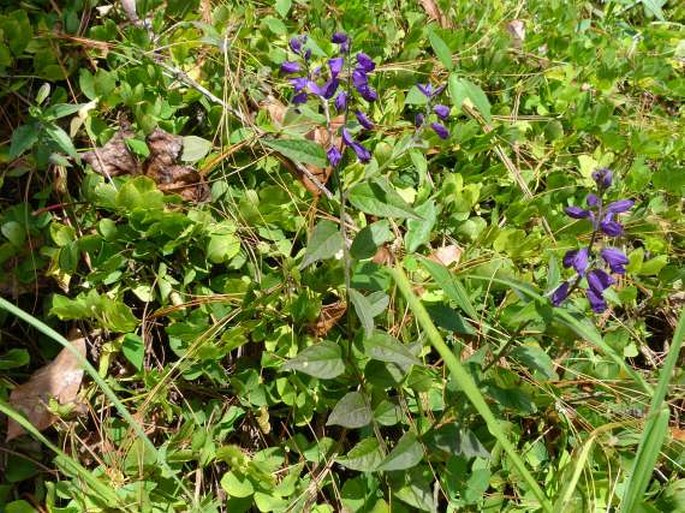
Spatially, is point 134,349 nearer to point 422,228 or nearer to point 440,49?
point 422,228

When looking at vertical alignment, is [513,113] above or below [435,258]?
above

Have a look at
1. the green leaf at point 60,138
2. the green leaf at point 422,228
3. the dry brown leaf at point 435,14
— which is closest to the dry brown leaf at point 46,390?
the green leaf at point 60,138

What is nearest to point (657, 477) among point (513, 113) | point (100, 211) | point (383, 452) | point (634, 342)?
point (634, 342)

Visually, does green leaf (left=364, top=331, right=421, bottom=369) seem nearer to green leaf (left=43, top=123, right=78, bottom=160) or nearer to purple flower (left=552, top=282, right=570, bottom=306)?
purple flower (left=552, top=282, right=570, bottom=306)

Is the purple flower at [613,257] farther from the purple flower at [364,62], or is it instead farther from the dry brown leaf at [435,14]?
the dry brown leaf at [435,14]

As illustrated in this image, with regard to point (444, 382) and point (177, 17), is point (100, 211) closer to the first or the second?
point (177, 17)

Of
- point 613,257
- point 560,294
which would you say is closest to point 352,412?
point 560,294
